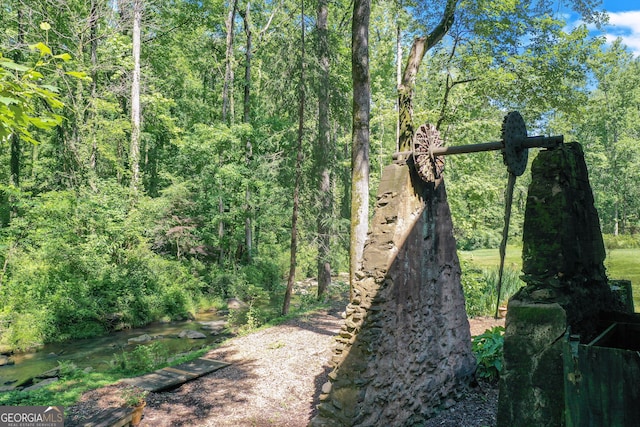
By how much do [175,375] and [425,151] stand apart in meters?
5.96

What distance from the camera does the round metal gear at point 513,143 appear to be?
4020mm

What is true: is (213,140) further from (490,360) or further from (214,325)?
(490,360)

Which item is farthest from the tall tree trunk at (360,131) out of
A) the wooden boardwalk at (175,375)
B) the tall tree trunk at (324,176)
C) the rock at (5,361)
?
the rock at (5,361)

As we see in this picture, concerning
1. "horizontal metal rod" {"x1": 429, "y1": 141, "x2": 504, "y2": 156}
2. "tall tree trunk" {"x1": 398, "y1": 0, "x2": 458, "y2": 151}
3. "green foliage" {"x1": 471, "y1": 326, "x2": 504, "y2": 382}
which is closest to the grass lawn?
"green foliage" {"x1": 471, "y1": 326, "x2": 504, "y2": 382}

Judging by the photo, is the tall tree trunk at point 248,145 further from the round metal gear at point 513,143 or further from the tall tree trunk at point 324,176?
the round metal gear at point 513,143

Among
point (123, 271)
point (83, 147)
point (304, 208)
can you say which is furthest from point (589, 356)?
point (83, 147)

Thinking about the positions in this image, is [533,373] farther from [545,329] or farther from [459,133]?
[459,133]

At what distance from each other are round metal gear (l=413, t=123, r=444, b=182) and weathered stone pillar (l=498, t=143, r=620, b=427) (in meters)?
1.82

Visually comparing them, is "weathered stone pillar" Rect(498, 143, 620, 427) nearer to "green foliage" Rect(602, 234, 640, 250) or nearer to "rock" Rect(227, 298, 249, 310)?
"rock" Rect(227, 298, 249, 310)

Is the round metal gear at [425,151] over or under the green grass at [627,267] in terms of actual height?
over

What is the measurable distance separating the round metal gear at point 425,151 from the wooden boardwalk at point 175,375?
5.52 meters

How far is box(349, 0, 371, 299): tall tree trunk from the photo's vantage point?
26.9 ft

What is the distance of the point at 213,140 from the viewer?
55.3 feet

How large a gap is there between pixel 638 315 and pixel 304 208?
37.8ft
